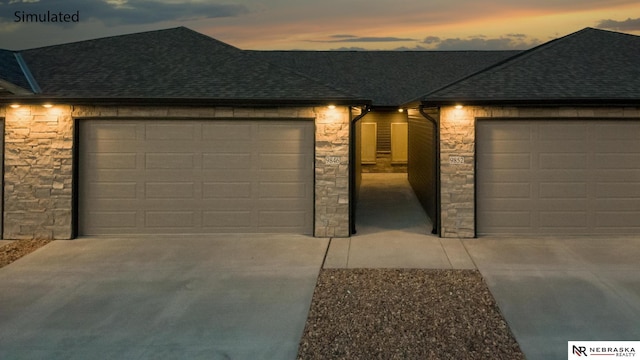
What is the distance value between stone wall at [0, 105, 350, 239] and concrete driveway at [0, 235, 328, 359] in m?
0.71

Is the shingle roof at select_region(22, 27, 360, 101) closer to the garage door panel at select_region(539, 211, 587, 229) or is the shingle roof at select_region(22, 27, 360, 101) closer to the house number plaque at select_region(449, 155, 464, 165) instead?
the house number plaque at select_region(449, 155, 464, 165)

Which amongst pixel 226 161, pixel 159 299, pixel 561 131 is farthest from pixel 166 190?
pixel 561 131

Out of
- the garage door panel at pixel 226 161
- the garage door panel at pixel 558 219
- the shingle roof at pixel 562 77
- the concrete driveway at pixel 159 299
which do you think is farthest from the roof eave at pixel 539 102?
the garage door panel at pixel 226 161

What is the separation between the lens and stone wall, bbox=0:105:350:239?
9930mm

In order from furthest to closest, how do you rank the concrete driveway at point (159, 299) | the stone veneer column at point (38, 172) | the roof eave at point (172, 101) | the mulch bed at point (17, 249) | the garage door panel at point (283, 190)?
the garage door panel at point (283, 190), the stone veneer column at point (38, 172), the roof eave at point (172, 101), the mulch bed at point (17, 249), the concrete driveway at point (159, 299)

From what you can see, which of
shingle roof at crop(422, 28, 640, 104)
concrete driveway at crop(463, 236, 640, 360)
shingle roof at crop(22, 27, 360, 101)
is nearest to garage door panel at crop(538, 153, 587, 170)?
shingle roof at crop(422, 28, 640, 104)

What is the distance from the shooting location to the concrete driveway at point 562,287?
16.8 ft

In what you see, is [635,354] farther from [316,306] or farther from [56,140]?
[56,140]

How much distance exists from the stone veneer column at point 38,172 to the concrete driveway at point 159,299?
816 mm

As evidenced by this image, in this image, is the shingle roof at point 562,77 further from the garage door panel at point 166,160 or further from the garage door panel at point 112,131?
the garage door panel at point 112,131

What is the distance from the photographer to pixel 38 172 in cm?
999

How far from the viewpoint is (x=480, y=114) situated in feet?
32.6

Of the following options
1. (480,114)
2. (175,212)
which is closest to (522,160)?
(480,114)

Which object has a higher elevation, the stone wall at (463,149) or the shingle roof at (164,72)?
the shingle roof at (164,72)
